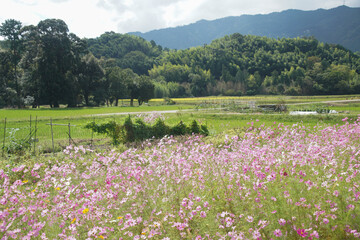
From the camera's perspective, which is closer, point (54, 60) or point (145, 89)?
point (54, 60)

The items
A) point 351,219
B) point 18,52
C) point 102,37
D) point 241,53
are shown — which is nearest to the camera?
point 351,219

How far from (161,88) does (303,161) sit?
84733 millimetres

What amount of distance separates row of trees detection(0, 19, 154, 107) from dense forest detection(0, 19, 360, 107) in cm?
14

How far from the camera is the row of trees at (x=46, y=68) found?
47.3m

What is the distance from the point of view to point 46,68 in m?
46.9

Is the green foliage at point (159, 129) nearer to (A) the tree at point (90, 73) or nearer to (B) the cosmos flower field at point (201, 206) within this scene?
(B) the cosmos flower field at point (201, 206)

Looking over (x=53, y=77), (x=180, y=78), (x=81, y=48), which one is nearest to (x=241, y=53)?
(x=180, y=78)

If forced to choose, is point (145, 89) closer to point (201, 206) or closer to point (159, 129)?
point (159, 129)

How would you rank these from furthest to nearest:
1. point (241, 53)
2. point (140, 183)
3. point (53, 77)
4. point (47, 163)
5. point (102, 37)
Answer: point (102, 37) → point (241, 53) → point (53, 77) → point (47, 163) → point (140, 183)

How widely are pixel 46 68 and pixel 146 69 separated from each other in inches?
3407

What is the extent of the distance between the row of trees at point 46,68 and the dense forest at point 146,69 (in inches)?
5.7

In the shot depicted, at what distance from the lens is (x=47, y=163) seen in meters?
8.95

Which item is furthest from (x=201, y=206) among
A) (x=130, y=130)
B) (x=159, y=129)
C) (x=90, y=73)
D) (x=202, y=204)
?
(x=90, y=73)

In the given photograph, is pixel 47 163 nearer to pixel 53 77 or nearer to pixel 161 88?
pixel 53 77
